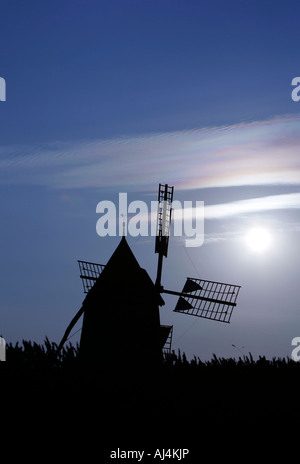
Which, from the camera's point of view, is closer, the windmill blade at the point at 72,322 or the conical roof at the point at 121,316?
the conical roof at the point at 121,316

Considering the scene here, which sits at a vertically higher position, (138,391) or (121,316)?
(121,316)

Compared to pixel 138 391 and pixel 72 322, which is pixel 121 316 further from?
pixel 138 391

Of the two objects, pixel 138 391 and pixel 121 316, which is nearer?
pixel 138 391

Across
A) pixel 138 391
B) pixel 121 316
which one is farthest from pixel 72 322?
pixel 138 391

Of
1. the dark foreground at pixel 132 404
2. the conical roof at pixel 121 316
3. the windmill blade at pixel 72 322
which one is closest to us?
the dark foreground at pixel 132 404

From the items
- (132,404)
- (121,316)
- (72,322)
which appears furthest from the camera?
(72,322)

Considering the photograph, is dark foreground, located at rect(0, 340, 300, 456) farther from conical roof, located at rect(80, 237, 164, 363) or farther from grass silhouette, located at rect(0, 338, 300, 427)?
conical roof, located at rect(80, 237, 164, 363)

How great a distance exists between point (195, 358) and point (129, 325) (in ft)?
9.62

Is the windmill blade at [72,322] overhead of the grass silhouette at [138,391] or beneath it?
overhead

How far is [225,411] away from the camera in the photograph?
15.1 metres

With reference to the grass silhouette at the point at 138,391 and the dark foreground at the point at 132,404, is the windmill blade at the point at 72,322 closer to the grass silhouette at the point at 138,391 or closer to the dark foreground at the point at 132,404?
the grass silhouette at the point at 138,391

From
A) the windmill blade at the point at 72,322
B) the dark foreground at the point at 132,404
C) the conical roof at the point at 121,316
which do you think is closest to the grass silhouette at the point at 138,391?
the dark foreground at the point at 132,404

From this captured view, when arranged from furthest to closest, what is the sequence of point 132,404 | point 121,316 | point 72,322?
point 72,322, point 121,316, point 132,404
